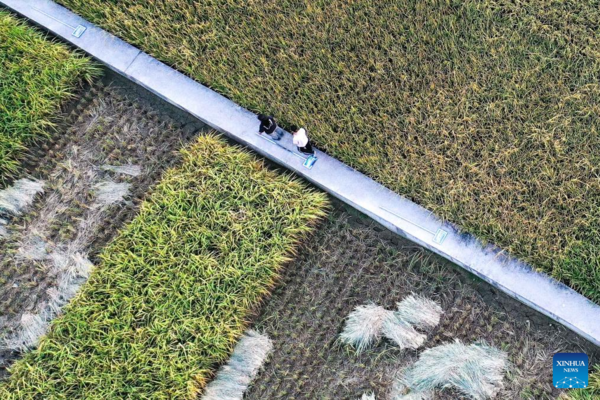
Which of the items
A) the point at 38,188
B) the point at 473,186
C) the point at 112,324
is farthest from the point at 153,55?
the point at 473,186

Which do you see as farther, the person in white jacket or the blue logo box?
the person in white jacket

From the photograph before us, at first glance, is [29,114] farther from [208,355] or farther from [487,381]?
[487,381]

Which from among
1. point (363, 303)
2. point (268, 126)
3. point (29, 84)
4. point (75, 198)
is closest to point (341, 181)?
point (268, 126)

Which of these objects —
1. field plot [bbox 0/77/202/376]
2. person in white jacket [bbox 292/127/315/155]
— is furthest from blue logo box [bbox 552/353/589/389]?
field plot [bbox 0/77/202/376]

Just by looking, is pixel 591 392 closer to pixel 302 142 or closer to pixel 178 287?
pixel 302 142

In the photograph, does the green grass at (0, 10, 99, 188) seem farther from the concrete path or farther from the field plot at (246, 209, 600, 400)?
the field plot at (246, 209, 600, 400)
